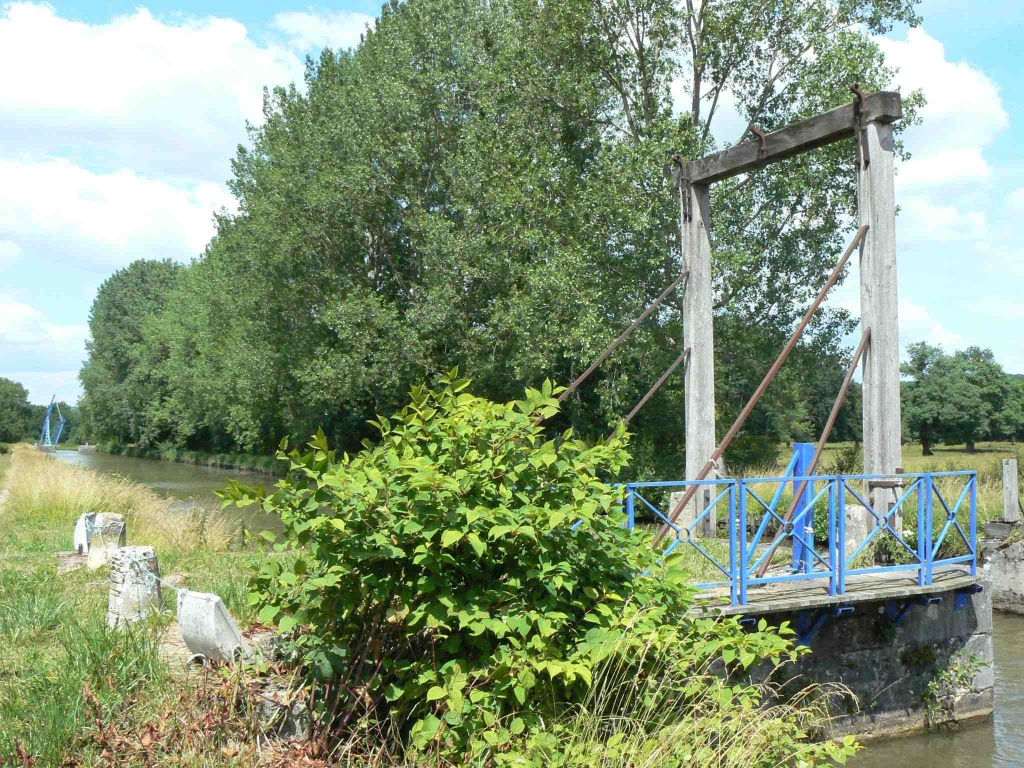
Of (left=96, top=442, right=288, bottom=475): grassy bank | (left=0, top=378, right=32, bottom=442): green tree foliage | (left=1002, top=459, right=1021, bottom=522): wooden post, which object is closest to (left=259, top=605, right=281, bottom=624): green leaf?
(left=1002, top=459, right=1021, bottom=522): wooden post

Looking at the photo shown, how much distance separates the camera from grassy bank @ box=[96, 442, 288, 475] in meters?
40.2

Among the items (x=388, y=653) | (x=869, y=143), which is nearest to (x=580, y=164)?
(x=869, y=143)

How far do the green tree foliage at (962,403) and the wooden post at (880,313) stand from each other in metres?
46.6

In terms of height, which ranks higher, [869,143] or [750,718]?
[869,143]

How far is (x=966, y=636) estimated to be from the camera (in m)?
8.10

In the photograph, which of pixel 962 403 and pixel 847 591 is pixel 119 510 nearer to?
pixel 847 591

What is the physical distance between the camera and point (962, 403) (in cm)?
5194

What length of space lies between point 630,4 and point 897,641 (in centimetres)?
1650

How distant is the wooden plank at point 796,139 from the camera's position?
8820 millimetres

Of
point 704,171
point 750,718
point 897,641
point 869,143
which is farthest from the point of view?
point 704,171

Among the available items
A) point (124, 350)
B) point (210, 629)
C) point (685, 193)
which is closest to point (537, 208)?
point (685, 193)

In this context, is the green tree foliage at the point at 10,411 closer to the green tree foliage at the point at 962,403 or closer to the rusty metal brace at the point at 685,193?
the green tree foliage at the point at 962,403

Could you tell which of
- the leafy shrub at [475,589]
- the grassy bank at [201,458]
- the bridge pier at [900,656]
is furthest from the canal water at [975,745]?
the grassy bank at [201,458]

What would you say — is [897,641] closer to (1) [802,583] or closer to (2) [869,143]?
(1) [802,583]
